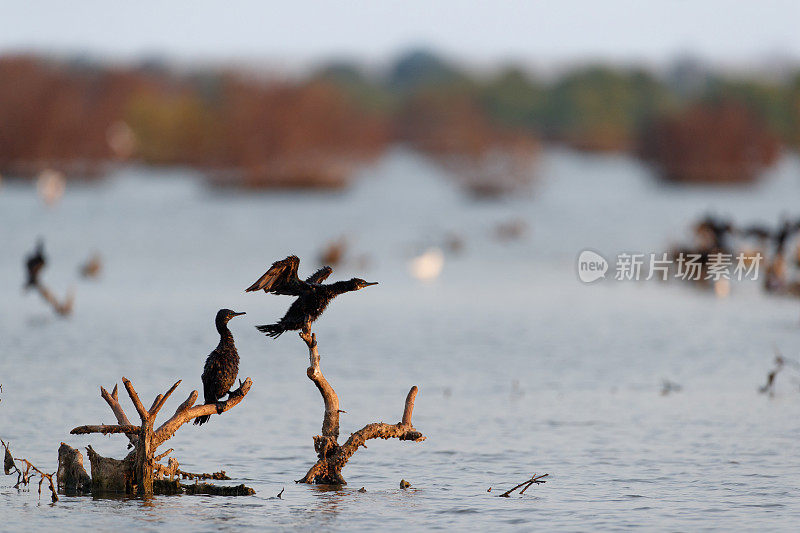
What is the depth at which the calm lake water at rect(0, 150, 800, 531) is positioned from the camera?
1252 centimetres

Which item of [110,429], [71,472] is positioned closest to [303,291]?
[110,429]

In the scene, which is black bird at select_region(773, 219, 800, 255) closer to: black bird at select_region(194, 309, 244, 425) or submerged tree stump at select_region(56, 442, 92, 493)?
black bird at select_region(194, 309, 244, 425)

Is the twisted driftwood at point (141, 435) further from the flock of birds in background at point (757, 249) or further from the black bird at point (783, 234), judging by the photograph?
the black bird at point (783, 234)

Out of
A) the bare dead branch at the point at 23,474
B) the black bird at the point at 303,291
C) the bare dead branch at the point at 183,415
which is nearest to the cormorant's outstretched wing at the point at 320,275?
the black bird at the point at 303,291

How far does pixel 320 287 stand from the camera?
40.5 ft

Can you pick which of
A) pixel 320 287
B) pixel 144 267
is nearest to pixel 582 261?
pixel 144 267

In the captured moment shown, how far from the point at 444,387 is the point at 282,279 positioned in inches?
318

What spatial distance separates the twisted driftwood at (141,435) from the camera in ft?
39.9

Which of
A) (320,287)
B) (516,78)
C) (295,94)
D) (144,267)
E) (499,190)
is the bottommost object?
(320,287)

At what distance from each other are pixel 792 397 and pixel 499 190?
165 feet

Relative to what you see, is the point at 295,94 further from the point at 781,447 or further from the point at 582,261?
the point at 781,447

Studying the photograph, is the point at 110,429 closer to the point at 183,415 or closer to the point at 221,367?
the point at 183,415

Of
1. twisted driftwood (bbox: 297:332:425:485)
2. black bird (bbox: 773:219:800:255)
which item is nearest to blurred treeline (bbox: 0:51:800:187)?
black bird (bbox: 773:219:800:255)

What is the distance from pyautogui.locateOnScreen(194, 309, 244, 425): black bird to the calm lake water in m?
1.06
